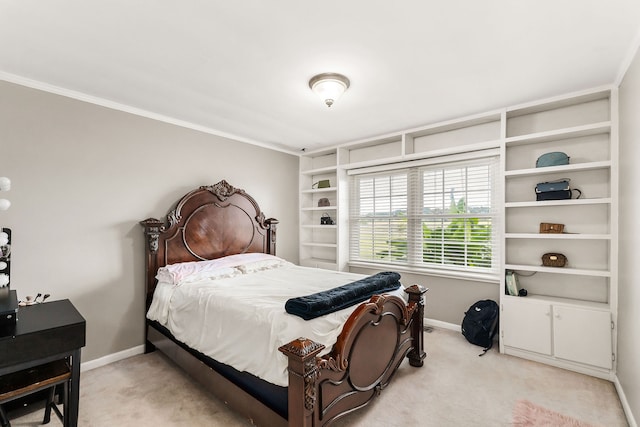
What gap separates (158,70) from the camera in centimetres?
234

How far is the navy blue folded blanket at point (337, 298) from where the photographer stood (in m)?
1.91

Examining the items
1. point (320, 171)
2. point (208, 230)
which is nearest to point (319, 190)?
point (320, 171)

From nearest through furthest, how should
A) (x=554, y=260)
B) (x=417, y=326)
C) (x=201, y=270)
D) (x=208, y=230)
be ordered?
(x=417, y=326), (x=554, y=260), (x=201, y=270), (x=208, y=230)

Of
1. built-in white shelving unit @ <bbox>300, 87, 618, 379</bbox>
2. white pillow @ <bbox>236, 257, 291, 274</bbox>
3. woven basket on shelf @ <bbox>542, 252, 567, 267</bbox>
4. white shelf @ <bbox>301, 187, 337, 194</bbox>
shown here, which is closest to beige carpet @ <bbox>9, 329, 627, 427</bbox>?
built-in white shelving unit @ <bbox>300, 87, 618, 379</bbox>

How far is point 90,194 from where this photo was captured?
282cm

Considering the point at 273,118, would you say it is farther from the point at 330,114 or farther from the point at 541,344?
the point at 541,344

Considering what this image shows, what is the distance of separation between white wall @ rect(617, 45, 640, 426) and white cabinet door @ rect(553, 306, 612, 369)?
0.43 ft

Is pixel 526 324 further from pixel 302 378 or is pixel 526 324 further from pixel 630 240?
pixel 302 378

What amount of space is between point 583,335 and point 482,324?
80 cm

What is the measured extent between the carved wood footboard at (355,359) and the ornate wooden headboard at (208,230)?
2.17 metres

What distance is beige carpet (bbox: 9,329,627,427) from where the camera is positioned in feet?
6.83

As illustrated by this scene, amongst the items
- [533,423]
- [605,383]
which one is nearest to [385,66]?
[533,423]

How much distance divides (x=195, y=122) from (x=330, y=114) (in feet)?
5.09

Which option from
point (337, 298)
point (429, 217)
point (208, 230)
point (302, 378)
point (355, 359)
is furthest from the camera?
point (429, 217)
